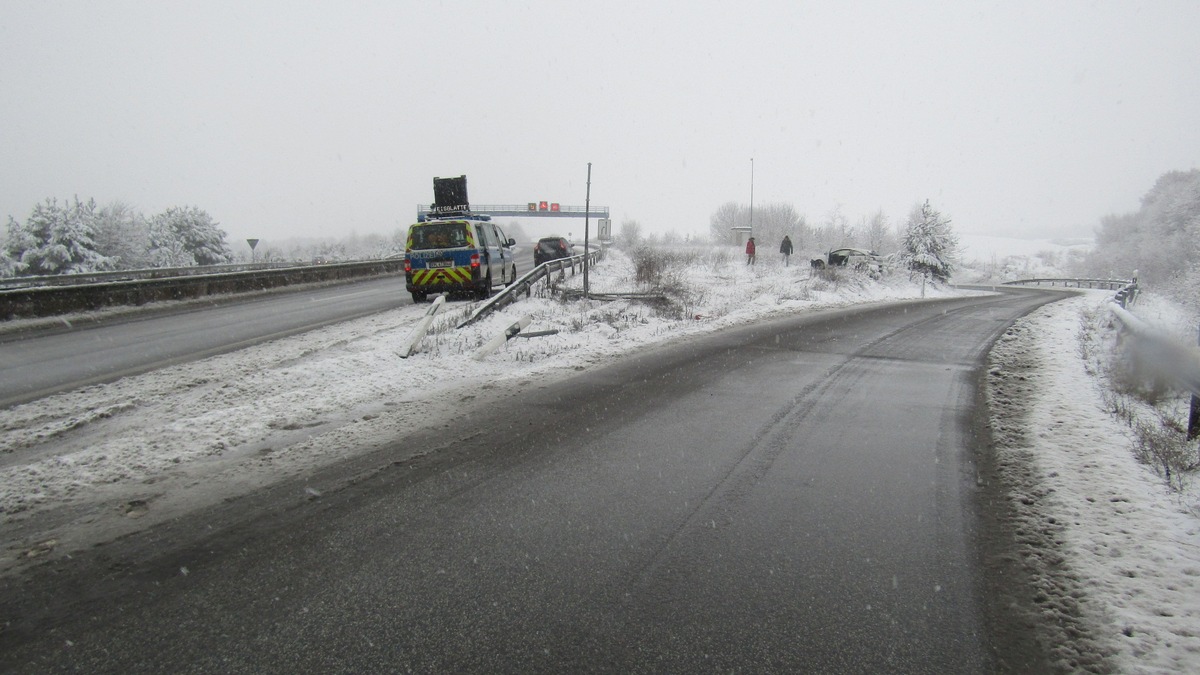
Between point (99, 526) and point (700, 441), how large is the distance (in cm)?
444

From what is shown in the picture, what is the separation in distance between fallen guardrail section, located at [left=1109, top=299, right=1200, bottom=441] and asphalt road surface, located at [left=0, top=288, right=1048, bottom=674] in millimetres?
1552

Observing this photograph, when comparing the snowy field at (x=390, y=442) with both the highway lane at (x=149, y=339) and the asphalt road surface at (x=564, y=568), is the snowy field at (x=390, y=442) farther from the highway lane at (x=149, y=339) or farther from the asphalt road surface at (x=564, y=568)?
the highway lane at (x=149, y=339)

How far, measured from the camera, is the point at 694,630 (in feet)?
8.46

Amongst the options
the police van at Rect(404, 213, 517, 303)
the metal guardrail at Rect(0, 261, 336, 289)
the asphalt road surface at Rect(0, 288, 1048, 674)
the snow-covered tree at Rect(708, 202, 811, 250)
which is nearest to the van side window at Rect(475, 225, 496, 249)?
the police van at Rect(404, 213, 517, 303)

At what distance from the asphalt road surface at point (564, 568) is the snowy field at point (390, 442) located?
45 centimetres

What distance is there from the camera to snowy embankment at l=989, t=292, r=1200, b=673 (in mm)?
2529

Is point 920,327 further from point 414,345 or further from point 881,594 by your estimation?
point 881,594

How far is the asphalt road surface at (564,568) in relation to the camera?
245 centimetres

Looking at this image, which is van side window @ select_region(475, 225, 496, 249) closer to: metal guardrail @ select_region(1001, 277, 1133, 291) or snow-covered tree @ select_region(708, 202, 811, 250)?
metal guardrail @ select_region(1001, 277, 1133, 291)

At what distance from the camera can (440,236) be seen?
15555 millimetres


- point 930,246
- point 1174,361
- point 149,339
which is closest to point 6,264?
point 149,339

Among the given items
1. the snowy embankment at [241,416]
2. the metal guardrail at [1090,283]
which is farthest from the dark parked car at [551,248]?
the metal guardrail at [1090,283]

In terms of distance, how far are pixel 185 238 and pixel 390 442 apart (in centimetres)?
5015

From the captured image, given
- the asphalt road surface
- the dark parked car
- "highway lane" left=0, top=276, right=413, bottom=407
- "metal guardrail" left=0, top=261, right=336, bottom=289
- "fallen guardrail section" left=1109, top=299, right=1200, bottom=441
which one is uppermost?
the dark parked car
